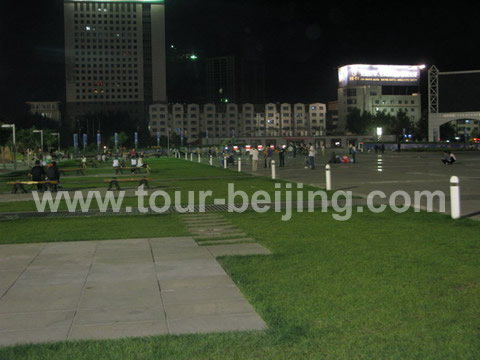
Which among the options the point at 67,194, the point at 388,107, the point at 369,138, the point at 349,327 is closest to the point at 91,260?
the point at 349,327

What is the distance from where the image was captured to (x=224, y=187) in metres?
23.3

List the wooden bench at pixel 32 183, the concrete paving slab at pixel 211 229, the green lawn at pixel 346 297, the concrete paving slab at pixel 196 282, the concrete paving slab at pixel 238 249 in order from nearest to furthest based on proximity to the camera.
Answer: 1. the green lawn at pixel 346 297
2. the concrete paving slab at pixel 196 282
3. the concrete paving slab at pixel 238 249
4. the concrete paving slab at pixel 211 229
5. the wooden bench at pixel 32 183

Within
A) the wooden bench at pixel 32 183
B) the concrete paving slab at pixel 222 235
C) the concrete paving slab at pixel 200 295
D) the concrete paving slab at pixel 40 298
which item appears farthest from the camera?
the wooden bench at pixel 32 183

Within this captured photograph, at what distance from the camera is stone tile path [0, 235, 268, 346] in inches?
212

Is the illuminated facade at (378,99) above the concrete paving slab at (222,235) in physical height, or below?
above

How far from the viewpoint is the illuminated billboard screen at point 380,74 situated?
147875 millimetres

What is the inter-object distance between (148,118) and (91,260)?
636 ft

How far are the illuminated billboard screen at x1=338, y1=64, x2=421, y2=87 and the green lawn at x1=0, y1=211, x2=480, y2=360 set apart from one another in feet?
464

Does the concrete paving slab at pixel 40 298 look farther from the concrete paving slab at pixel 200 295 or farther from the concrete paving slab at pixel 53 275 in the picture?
the concrete paving slab at pixel 200 295

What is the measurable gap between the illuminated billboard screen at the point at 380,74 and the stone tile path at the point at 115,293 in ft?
473

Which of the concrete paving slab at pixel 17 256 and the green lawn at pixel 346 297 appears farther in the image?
the concrete paving slab at pixel 17 256

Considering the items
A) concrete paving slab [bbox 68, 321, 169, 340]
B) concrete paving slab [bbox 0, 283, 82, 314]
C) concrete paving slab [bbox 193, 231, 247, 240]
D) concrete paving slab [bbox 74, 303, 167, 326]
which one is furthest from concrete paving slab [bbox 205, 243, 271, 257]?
concrete paving slab [bbox 68, 321, 169, 340]

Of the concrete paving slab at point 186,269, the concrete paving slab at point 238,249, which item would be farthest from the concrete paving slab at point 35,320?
the concrete paving slab at point 238,249

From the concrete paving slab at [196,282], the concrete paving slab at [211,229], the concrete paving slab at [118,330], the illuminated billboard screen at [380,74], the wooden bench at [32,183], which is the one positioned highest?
the illuminated billboard screen at [380,74]
